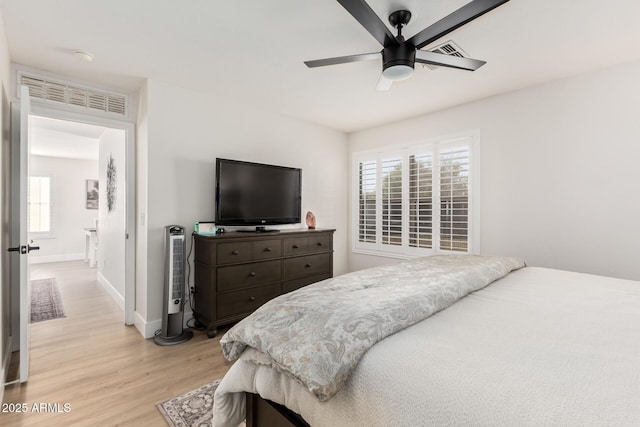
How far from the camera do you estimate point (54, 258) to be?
6805mm

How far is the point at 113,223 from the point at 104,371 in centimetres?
251

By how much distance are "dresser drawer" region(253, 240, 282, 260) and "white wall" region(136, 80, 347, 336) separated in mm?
665

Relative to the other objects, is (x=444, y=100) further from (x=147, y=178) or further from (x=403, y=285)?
(x=147, y=178)

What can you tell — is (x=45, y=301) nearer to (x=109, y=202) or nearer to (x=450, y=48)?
(x=109, y=202)

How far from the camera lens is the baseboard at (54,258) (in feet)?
21.6

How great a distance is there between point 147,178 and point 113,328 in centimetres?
162

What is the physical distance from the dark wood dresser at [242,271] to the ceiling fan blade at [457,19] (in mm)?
2209

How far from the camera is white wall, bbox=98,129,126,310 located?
145 inches

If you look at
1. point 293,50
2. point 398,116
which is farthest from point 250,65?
point 398,116

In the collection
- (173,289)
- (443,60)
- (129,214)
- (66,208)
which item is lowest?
(173,289)

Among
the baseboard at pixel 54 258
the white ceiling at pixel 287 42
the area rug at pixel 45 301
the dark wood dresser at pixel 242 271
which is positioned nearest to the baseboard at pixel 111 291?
the area rug at pixel 45 301

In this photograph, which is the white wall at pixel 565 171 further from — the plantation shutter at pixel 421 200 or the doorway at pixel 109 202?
the doorway at pixel 109 202

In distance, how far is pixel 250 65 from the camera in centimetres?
261

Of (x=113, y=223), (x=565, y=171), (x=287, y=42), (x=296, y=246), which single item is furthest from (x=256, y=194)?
(x=565, y=171)
